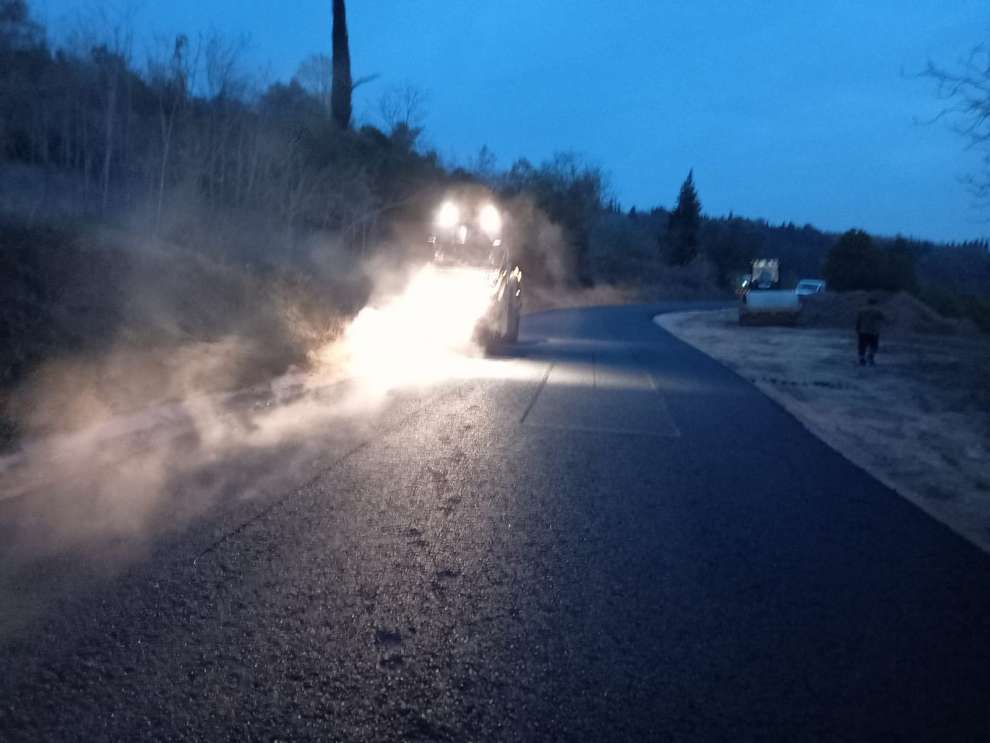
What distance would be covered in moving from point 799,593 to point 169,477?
5.83 m

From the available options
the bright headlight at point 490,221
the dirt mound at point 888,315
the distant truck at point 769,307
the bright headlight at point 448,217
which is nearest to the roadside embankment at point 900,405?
the bright headlight at point 490,221

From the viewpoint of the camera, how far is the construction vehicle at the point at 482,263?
26.4m

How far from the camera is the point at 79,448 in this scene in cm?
1109

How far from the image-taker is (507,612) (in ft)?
21.0

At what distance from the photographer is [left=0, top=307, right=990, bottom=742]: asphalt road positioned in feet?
16.2

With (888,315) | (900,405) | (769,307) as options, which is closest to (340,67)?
(769,307)

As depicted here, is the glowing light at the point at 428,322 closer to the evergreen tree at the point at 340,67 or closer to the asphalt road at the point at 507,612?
the asphalt road at the point at 507,612

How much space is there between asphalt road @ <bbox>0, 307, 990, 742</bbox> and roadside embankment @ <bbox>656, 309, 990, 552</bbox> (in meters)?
1.06

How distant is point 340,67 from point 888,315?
87.9 ft

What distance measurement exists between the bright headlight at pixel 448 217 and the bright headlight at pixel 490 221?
0.68 meters

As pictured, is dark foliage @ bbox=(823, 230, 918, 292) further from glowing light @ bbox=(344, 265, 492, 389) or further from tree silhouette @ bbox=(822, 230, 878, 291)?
glowing light @ bbox=(344, 265, 492, 389)

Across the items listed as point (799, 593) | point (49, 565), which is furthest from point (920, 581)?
point (49, 565)

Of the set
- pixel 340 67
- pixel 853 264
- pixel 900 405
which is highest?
pixel 340 67

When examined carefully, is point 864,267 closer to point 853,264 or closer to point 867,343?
point 853,264
